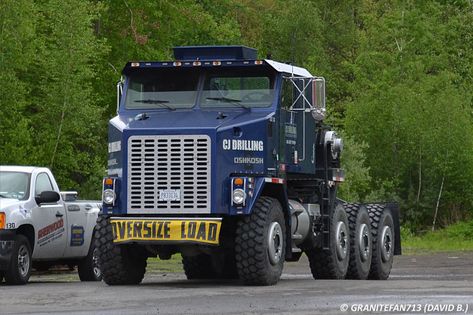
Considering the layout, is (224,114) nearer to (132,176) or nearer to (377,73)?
(132,176)

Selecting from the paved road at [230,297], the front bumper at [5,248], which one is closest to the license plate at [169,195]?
the paved road at [230,297]

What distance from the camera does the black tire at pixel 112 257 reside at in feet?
67.0

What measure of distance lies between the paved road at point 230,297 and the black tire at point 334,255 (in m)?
1.18

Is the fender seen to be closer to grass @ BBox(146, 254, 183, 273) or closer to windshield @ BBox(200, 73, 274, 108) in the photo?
windshield @ BBox(200, 73, 274, 108)

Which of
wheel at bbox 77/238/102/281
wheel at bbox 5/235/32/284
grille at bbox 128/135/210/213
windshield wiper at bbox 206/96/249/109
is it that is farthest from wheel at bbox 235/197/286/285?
wheel at bbox 77/238/102/281

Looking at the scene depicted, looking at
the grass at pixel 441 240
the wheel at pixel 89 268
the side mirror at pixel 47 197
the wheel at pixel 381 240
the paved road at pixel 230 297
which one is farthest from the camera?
the grass at pixel 441 240

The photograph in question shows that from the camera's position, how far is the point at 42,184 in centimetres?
2342

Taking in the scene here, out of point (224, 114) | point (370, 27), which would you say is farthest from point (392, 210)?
point (370, 27)

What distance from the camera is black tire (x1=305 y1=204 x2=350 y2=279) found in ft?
73.8

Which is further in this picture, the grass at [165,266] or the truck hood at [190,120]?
the grass at [165,266]

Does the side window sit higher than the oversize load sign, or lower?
higher

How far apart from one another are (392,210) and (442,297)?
869 centimetres

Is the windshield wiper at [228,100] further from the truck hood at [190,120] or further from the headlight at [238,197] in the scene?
the headlight at [238,197]

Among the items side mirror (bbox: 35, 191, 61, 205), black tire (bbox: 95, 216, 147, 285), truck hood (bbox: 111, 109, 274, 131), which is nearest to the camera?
truck hood (bbox: 111, 109, 274, 131)
